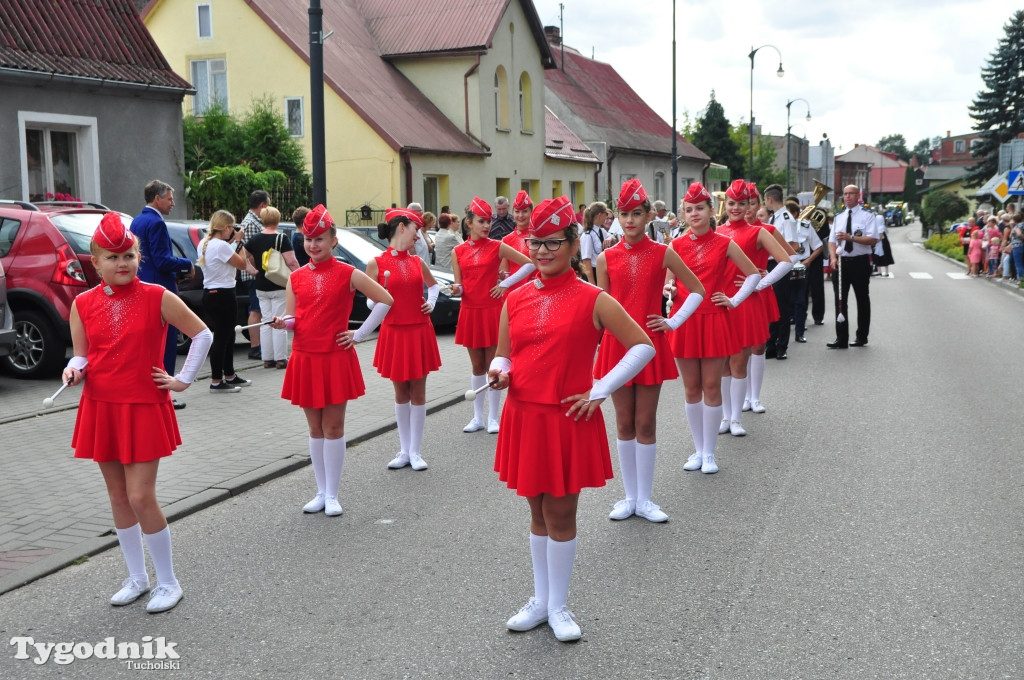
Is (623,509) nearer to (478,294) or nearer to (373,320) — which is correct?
(373,320)

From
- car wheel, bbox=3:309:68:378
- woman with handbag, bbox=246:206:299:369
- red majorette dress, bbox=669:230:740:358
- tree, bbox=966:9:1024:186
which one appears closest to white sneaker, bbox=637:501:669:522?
red majorette dress, bbox=669:230:740:358

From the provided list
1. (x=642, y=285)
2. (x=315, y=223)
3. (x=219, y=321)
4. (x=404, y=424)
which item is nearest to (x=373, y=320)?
(x=315, y=223)

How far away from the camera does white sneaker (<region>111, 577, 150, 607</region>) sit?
193 inches

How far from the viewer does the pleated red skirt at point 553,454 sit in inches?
170

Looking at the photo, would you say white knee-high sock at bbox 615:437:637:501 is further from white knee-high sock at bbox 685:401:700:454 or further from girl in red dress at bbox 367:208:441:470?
girl in red dress at bbox 367:208:441:470

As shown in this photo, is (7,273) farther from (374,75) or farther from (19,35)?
(374,75)

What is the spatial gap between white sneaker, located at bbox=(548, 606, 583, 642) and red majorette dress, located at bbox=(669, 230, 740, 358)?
3.01m

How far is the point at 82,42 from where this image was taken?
1803cm

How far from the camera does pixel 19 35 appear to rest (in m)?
16.9

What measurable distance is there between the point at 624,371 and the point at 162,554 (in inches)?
92.7

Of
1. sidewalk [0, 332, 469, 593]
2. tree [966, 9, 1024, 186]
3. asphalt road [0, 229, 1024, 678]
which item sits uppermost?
tree [966, 9, 1024, 186]

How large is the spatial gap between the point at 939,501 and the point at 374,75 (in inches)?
995

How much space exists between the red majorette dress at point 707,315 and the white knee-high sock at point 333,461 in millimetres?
2395

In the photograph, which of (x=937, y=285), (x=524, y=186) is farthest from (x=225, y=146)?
(x=937, y=285)
